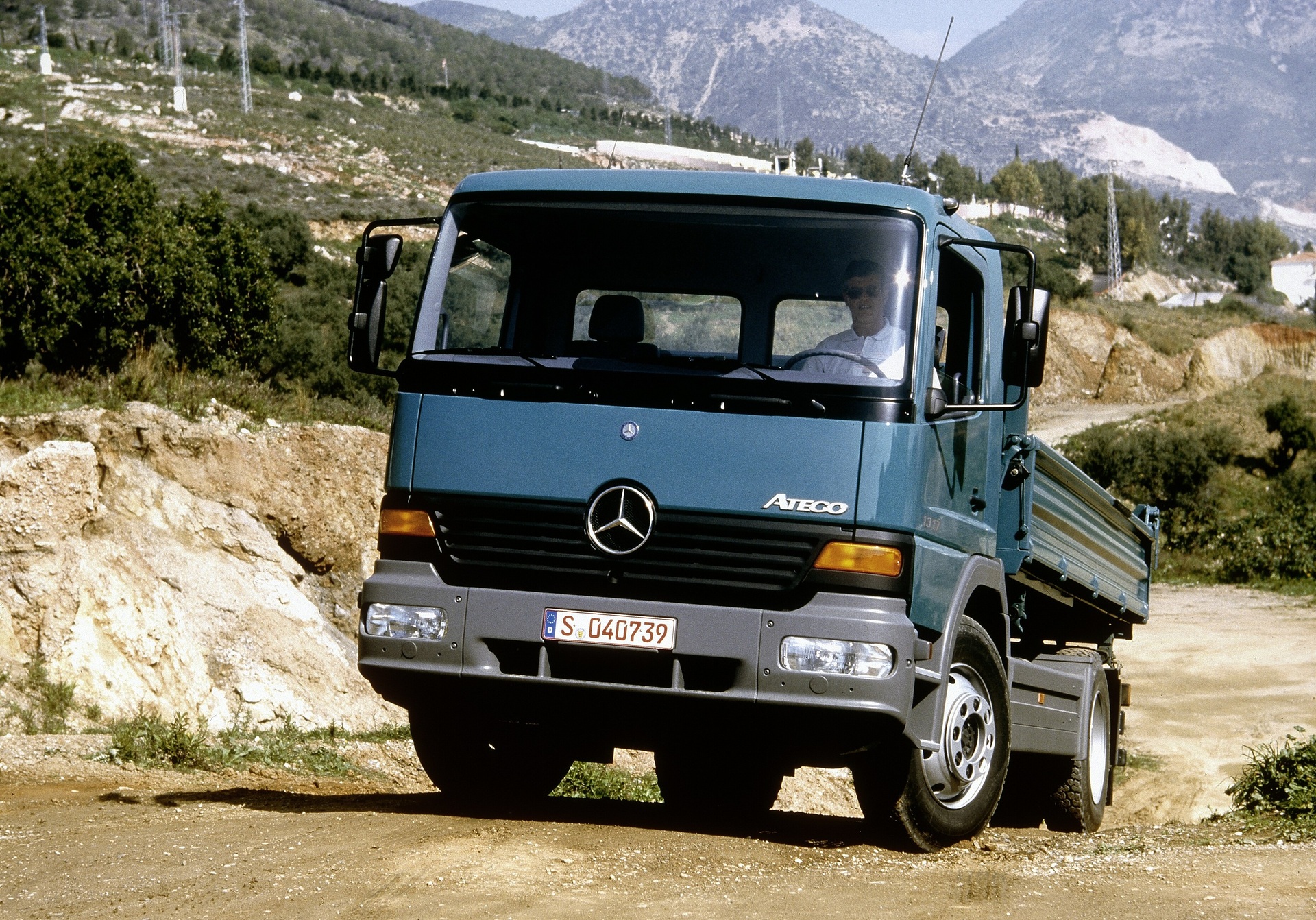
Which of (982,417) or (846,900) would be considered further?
(982,417)

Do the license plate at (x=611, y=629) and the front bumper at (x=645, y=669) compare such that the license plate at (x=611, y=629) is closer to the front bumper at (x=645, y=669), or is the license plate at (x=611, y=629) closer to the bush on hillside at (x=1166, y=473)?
the front bumper at (x=645, y=669)

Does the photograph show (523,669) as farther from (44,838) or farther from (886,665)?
(44,838)

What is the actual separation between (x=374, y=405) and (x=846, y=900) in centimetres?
1792

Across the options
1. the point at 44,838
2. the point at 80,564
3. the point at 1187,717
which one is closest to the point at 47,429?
the point at 80,564

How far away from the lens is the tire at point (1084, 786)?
9242mm

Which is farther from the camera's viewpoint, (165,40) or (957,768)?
(165,40)

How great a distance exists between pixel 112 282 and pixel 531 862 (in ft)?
48.6

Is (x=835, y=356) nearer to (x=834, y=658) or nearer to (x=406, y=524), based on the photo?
(x=834, y=658)

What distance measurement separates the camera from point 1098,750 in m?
9.84

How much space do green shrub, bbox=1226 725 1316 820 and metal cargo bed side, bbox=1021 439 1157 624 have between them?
147 cm

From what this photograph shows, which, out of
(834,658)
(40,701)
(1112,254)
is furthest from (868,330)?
(1112,254)

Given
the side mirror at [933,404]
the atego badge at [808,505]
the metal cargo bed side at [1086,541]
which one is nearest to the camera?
the atego badge at [808,505]

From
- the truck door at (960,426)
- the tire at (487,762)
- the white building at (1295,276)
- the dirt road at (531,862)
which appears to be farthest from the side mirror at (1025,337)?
the white building at (1295,276)

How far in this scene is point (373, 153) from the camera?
245 ft
